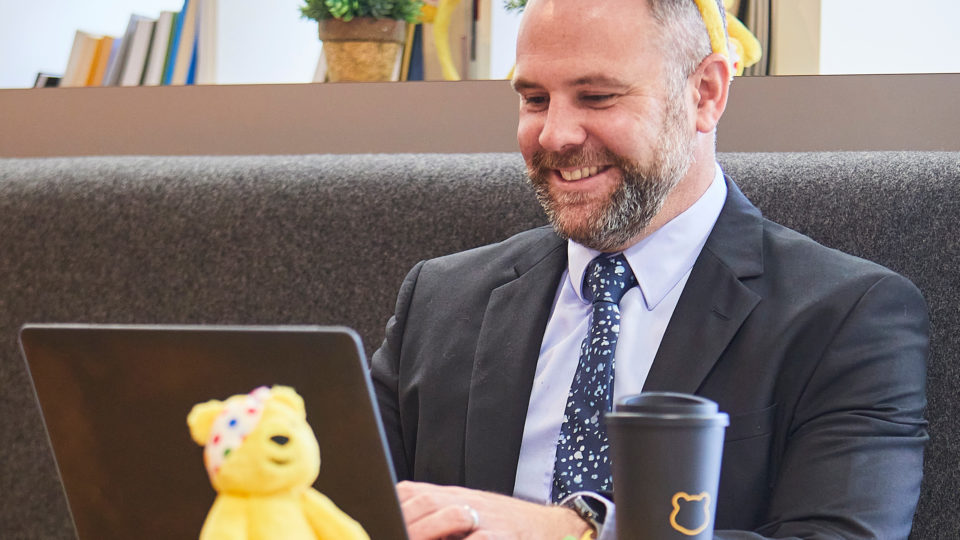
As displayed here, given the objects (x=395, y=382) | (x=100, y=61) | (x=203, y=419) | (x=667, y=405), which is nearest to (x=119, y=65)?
(x=100, y=61)

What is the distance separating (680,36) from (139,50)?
3.41 feet

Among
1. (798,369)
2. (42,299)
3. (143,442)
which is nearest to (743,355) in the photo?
(798,369)

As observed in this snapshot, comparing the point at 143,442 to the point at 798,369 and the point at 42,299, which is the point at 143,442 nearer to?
the point at 798,369

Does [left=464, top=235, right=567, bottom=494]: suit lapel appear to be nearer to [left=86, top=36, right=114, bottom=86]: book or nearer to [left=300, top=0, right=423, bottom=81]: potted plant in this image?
[left=300, top=0, right=423, bottom=81]: potted plant

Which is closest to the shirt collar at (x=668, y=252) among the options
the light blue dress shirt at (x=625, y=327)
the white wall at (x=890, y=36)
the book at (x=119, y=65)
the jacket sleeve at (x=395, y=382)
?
the light blue dress shirt at (x=625, y=327)

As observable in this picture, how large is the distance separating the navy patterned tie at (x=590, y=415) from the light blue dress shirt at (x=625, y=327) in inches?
0.7

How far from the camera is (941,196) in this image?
1.31m

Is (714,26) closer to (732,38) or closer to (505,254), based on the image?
(732,38)

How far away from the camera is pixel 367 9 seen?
1.61m

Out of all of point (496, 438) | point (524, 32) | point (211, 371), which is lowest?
point (496, 438)

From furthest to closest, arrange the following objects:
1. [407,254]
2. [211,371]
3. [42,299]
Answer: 1. [42,299]
2. [407,254]
3. [211,371]

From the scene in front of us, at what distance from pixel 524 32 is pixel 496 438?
0.47 m

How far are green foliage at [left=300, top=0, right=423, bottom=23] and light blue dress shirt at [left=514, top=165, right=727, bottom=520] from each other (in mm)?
584

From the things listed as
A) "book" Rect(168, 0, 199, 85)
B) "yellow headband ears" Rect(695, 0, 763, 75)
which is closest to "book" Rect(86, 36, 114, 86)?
"book" Rect(168, 0, 199, 85)
